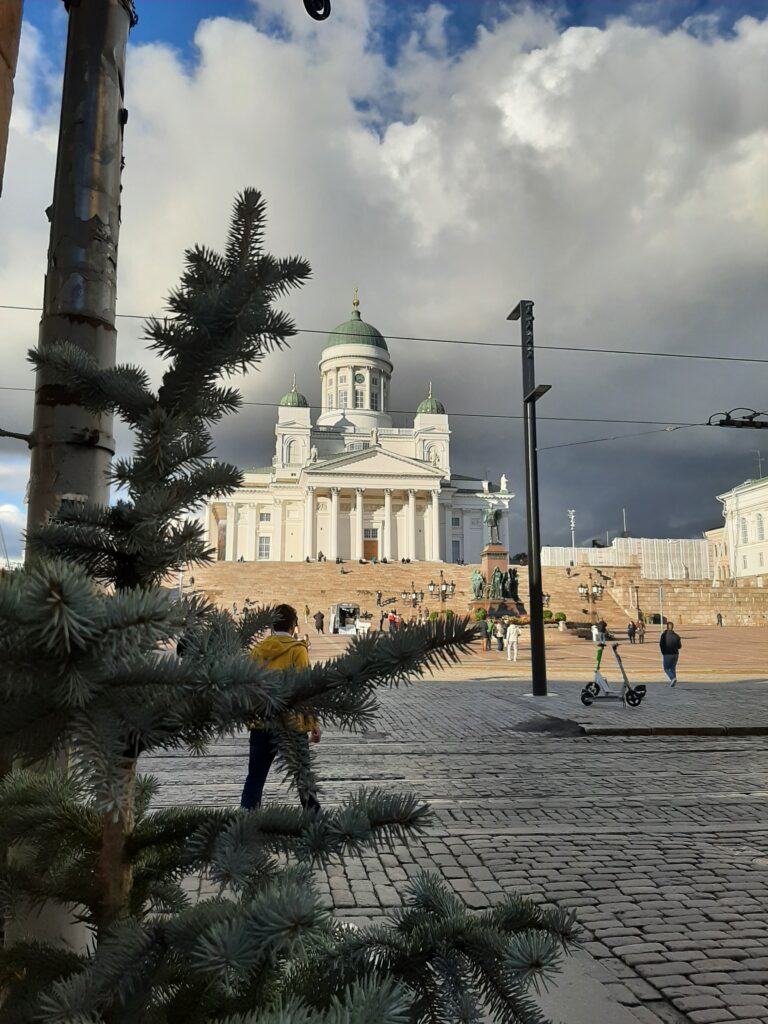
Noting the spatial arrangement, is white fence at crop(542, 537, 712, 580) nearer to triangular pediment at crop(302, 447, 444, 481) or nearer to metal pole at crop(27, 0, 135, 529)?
triangular pediment at crop(302, 447, 444, 481)

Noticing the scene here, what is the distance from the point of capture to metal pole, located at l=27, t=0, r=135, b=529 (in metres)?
2.00

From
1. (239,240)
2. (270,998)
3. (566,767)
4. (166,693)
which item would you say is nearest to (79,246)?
(239,240)

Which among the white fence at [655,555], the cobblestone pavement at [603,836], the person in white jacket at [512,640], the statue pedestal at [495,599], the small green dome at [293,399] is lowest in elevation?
the cobblestone pavement at [603,836]

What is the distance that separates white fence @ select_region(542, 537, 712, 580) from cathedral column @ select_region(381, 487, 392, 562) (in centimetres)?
2679

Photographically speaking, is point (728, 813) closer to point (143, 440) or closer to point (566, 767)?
point (566, 767)

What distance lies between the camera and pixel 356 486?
77.2 m

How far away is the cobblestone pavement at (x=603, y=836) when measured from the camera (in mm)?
3740

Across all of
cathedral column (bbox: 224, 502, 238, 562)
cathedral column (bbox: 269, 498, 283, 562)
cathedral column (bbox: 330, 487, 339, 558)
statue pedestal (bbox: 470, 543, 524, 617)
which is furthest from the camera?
cathedral column (bbox: 269, 498, 283, 562)

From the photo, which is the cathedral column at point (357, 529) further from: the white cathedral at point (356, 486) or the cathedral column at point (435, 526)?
the cathedral column at point (435, 526)

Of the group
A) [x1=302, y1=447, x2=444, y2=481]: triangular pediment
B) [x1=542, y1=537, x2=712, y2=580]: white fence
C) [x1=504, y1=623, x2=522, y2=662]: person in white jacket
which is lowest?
[x1=504, y1=623, x2=522, y2=662]: person in white jacket

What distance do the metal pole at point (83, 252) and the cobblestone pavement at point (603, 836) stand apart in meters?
1.25

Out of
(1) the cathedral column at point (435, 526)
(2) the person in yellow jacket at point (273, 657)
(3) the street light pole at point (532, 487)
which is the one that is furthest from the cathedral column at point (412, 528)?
(2) the person in yellow jacket at point (273, 657)

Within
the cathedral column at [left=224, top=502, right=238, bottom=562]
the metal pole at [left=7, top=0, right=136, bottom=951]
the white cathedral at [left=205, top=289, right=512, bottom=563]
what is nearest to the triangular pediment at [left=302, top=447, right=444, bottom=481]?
the white cathedral at [left=205, top=289, right=512, bottom=563]

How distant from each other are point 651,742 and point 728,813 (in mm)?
3977
